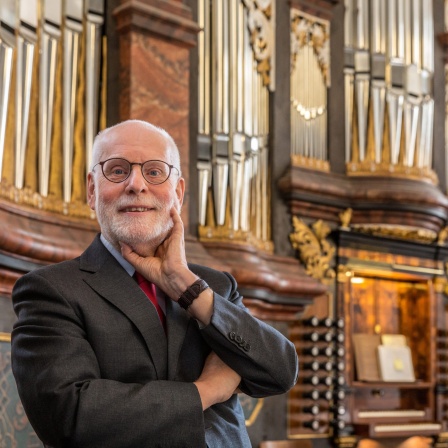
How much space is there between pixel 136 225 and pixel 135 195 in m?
0.08


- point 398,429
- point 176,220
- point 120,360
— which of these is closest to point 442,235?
point 398,429

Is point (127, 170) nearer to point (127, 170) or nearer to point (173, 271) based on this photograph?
point (127, 170)

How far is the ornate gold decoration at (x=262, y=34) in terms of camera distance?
7.00 m

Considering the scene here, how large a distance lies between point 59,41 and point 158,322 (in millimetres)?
3537

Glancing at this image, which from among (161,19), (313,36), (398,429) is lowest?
(398,429)

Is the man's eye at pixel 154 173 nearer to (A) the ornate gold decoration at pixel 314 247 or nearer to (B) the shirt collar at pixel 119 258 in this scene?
(B) the shirt collar at pixel 119 258

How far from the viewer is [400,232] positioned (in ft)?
26.4

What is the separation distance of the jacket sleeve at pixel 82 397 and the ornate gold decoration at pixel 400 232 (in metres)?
5.75

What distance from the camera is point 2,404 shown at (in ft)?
15.0

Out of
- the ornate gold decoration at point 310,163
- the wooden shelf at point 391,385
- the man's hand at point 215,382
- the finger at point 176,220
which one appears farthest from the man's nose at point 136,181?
the wooden shelf at point 391,385

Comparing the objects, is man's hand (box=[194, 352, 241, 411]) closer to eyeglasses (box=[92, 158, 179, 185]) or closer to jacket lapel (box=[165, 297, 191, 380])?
jacket lapel (box=[165, 297, 191, 380])

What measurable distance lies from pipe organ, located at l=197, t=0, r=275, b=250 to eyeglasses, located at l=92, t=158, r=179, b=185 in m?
4.06

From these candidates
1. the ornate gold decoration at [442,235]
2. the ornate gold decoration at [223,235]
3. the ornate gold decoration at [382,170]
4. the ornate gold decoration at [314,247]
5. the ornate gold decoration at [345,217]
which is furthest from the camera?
the ornate gold decoration at [442,235]

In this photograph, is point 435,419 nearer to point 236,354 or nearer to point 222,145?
point 222,145
